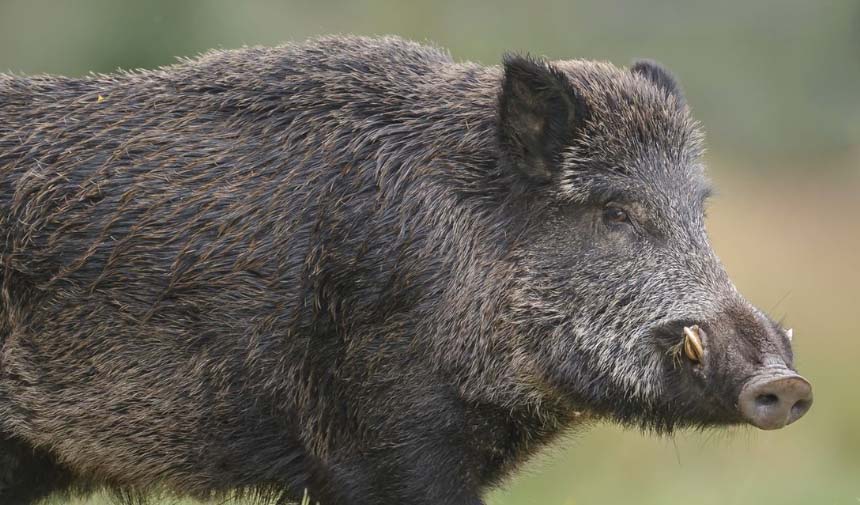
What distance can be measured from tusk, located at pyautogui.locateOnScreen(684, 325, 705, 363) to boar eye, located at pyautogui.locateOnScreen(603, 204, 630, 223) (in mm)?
609

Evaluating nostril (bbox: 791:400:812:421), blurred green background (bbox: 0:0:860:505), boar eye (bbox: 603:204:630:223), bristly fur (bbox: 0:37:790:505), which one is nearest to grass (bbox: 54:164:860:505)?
blurred green background (bbox: 0:0:860:505)

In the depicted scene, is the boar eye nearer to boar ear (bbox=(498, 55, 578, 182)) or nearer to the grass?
boar ear (bbox=(498, 55, 578, 182))

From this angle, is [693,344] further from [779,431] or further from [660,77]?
[779,431]

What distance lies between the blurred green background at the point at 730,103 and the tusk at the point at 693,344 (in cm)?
495

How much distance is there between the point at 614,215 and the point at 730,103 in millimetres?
14340

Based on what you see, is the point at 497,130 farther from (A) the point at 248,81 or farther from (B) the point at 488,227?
(A) the point at 248,81

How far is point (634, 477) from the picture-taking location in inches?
420

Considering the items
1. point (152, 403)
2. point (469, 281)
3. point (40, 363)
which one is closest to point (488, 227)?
point (469, 281)

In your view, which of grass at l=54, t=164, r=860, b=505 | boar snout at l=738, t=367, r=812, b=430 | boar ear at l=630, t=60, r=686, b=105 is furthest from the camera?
grass at l=54, t=164, r=860, b=505

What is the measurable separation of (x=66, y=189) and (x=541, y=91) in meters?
2.04

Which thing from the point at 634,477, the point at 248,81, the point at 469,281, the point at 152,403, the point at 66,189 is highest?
the point at 248,81

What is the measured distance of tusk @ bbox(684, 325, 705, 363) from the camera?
201 inches

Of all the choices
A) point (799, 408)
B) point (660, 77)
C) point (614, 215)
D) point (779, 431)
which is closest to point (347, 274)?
point (614, 215)

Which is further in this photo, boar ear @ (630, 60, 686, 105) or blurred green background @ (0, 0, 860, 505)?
blurred green background @ (0, 0, 860, 505)
